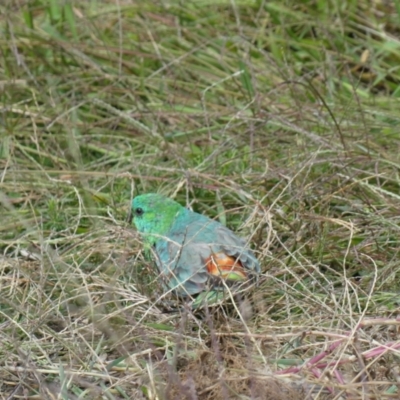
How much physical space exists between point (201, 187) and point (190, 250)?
30.0 inches

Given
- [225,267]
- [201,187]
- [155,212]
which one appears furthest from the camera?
[201,187]

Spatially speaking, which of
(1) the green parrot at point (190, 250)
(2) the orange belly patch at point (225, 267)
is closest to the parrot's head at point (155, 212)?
(1) the green parrot at point (190, 250)

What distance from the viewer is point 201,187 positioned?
4.33 m

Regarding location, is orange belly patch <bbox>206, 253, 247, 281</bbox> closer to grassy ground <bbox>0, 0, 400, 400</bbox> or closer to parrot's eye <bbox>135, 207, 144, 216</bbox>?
grassy ground <bbox>0, 0, 400, 400</bbox>

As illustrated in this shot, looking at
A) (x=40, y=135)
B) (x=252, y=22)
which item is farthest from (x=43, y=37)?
(x=252, y=22)

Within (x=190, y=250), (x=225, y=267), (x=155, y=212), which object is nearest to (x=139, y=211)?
(x=155, y=212)

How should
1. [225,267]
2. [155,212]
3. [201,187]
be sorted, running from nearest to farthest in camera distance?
[225,267] < [155,212] < [201,187]

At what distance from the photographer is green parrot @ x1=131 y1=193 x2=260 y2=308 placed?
3477mm

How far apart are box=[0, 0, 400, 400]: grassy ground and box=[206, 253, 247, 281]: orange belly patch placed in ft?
0.38

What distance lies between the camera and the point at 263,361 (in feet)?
10.2

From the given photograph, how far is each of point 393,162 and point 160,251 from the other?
1.12m

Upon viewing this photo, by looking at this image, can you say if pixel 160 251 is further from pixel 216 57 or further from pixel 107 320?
pixel 216 57

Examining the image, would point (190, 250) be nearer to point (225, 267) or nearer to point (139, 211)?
point (225, 267)

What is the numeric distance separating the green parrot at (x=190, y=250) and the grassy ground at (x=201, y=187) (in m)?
0.09
